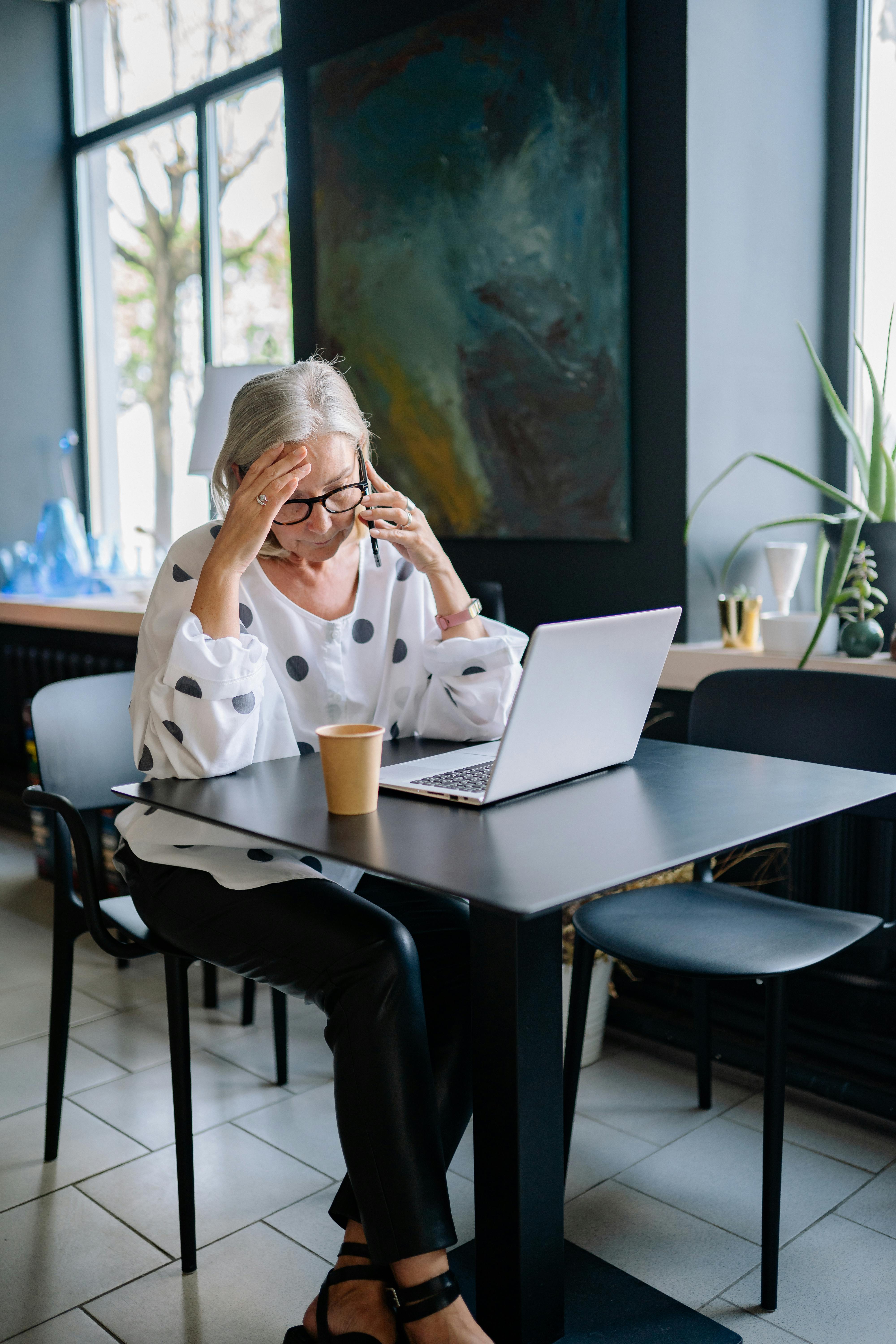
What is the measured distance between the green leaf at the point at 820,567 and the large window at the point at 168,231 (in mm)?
1873

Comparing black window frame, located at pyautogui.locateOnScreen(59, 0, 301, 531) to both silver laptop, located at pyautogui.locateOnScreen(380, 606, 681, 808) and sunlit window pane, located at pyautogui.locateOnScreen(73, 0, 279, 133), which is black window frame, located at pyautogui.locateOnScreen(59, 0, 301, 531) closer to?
sunlit window pane, located at pyautogui.locateOnScreen(73, 0, 279, 133)

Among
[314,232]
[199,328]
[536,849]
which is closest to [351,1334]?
[536,849]

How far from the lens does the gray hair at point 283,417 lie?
62.5 inches

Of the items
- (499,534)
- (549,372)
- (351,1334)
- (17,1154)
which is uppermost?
(549,372)

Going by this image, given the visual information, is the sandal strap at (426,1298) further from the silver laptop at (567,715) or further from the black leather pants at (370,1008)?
the silver laptop at (567,715)

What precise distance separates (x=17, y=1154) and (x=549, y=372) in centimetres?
187

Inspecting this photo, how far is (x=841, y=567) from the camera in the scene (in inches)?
82.1

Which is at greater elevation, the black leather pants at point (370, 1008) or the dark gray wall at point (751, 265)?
the dark gray wall at point (751, 265)

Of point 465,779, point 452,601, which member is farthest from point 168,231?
point 465,779

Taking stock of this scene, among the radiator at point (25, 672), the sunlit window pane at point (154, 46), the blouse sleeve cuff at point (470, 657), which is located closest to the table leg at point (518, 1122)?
the blouse sleeve cuff at point (470, 657)

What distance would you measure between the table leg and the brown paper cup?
0.59 ft

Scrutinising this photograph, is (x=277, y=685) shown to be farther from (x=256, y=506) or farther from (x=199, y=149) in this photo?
(x=199, y=149)

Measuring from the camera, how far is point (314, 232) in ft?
10.3

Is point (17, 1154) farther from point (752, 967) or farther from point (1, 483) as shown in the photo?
point (1, 483)
